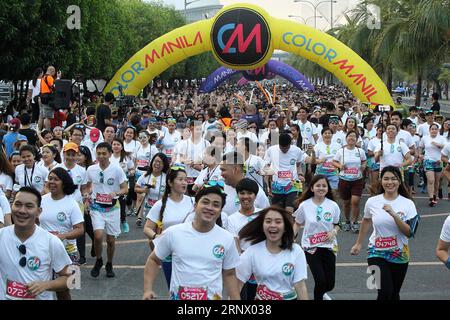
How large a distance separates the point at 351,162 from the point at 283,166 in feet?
4.74

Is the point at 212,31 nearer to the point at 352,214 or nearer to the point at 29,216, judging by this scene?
the point at 352,214

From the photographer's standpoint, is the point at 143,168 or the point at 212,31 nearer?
the point at 143,168

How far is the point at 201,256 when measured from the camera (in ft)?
18.1

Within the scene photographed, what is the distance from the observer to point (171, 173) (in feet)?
25.5

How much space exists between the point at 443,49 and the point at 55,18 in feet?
41.8

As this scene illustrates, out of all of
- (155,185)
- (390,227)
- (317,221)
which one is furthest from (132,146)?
(390,227)

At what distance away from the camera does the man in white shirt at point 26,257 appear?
18.1 ft

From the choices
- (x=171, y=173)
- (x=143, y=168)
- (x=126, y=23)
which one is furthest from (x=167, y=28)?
(x=171, y=173)

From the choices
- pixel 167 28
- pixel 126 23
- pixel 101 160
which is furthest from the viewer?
pixel 167 28

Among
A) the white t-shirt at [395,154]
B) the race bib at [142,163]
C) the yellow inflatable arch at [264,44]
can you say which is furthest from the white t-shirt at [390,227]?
the yellow inflatable arch at [264,44]

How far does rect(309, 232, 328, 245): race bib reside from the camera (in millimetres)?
7805

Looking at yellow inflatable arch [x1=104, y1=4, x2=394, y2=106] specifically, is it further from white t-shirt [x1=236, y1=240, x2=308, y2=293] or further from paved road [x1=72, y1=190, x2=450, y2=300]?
white t-shirt [x1=236, y1=240, x2=308, y2=293]

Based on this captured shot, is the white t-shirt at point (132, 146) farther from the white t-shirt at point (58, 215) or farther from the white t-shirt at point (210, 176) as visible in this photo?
the white t-shirt at point (58, 215)

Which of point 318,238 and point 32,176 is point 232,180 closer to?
point 318,238
